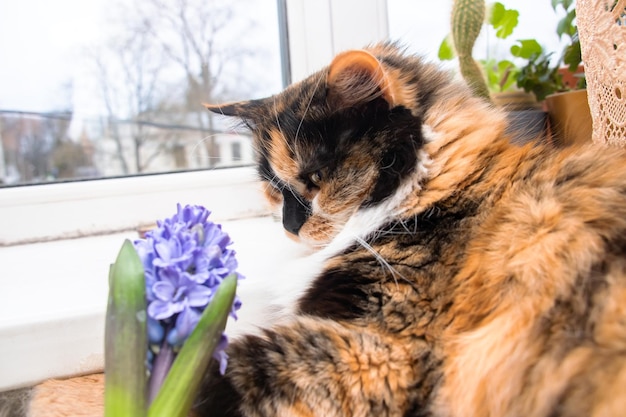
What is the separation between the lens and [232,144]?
1.48m

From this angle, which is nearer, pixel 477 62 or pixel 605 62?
pixel 605 62

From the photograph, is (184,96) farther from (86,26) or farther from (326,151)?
(326,151)

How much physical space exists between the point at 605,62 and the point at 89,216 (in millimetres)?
1228

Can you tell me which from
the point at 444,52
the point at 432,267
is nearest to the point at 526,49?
the point at 444,52

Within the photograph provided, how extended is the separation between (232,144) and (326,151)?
726mm

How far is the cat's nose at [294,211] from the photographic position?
2.87ft

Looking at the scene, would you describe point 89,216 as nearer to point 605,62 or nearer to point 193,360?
point 193,360

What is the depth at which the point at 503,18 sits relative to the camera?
141cm

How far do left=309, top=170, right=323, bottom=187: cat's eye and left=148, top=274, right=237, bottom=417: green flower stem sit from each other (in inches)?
14.0

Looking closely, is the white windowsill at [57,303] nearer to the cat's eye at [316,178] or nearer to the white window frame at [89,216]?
the white window frame at [89,216]

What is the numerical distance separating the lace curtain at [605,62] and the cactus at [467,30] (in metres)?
0.37

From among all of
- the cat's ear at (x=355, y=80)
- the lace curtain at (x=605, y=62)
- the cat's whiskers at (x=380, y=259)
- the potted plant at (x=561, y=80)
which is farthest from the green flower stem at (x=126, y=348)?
the potted plant at (x=561, y=80)

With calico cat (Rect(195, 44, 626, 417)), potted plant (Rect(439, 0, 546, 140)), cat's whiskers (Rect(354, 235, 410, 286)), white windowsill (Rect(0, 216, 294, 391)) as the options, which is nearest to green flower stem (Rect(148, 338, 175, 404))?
calico cat (Rect(195, 44, 626, 417))

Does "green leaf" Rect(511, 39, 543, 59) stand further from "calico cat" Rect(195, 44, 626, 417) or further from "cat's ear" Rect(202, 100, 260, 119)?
"cat's ear" Rect(202, 100, 260, 119)
